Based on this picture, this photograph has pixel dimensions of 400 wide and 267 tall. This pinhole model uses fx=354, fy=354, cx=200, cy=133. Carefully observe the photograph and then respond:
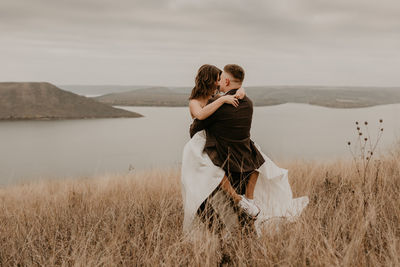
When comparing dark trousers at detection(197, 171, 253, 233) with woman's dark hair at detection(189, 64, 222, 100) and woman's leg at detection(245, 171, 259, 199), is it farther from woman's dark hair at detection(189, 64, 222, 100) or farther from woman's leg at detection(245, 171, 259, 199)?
woman's dark hair at detection(189, 64, 222, 100)

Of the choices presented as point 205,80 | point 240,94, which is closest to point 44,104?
point 205,80

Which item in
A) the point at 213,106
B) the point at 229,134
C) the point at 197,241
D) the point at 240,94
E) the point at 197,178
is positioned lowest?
the point at 197,241

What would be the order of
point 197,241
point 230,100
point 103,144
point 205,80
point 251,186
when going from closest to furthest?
point 197,241
point 230,100
point 205,80
point 251,186
point 103,144

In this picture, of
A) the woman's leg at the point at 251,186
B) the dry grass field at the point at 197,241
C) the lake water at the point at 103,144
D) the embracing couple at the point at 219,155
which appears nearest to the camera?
the dry grass field at the point at 197,241

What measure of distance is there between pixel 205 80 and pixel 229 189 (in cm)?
110

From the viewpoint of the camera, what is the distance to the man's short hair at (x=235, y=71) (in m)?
3.39

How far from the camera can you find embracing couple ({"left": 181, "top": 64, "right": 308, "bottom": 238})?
11.0 feet

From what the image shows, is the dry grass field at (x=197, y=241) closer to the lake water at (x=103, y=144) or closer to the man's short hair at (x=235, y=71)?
the man's short hair at (x=235, y=71)

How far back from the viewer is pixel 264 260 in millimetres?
2521

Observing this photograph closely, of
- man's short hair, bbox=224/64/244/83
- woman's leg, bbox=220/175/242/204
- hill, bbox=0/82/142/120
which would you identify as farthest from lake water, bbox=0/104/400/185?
man's short hair, bbox=224/64/244/83

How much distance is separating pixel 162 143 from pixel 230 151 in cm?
3515

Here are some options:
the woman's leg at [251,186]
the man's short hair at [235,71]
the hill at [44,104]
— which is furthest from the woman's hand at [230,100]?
the hill at [44,104]

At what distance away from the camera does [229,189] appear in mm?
3416

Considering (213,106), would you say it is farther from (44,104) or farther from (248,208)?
(44,104)
